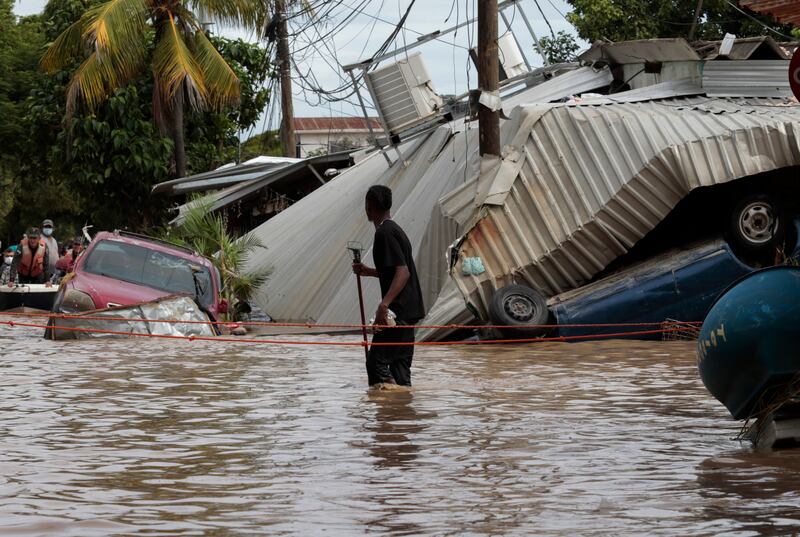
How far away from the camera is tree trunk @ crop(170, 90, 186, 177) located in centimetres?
3120

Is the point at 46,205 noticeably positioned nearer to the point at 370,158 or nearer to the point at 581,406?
the point at 370,158

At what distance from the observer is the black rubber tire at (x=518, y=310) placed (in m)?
17.0

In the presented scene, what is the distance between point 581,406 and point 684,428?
1.54 m

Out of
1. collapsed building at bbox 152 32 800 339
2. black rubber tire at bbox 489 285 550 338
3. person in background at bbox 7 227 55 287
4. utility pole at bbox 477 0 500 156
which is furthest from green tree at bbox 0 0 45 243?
black rubber tire at bbox 489 285 550 338

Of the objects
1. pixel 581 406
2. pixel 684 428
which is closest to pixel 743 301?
pixel 684 428

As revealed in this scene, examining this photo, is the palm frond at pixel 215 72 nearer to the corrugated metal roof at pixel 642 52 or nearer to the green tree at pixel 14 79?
the corrugated metal roof at pixel 642 52

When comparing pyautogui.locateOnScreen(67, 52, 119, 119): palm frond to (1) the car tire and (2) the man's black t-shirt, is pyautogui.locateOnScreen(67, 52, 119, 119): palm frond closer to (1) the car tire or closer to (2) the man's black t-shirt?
(1) the car tire

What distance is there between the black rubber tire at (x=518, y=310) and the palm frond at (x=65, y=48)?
54.1 feet

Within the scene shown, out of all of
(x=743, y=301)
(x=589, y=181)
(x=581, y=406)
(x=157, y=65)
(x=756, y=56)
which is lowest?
(x=581, y=406)

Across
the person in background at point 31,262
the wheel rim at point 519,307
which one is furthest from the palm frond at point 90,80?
the wheel rim at point 519,307

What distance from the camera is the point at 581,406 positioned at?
10344mm

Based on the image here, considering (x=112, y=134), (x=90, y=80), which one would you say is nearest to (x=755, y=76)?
(x=90, y=80)

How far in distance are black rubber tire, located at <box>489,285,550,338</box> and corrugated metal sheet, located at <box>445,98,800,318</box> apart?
18.1 inches

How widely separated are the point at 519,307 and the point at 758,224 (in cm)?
338
